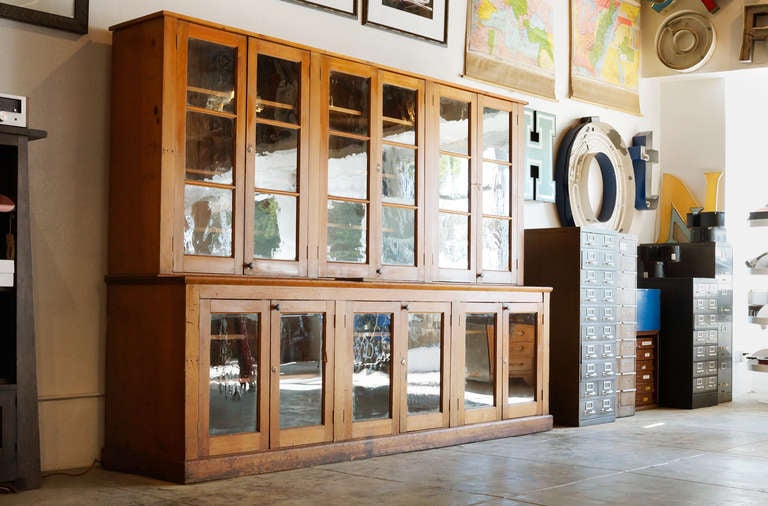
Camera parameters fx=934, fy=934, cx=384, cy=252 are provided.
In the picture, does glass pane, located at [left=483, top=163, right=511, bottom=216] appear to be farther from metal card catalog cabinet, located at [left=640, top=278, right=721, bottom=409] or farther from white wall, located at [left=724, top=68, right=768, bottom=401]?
white wall, located at [left=724, top=68, right=768, bottom=401]

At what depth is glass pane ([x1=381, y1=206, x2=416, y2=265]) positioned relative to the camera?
539 cm

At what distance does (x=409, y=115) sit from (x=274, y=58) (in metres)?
1.04

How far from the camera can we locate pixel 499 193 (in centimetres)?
613

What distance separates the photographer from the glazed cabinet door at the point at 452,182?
568 centimetres

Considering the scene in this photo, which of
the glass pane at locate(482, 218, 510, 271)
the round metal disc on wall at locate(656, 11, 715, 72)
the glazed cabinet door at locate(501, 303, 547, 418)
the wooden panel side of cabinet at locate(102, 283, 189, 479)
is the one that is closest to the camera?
the wooden panel side of cabinet at locate(102, 283, 189, 479)

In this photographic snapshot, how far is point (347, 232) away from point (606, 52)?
3.90 metres

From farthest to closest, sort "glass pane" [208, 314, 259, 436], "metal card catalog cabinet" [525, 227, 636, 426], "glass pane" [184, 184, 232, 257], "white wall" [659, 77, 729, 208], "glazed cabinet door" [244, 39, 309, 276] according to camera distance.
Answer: "white wall" [659, 77, 729, 208]
"metal card catalog cabinet" [525, 227, 636, 426]
"glazed cabinet door" [244, 39, 309, 276]
"glass pane" [184, 184, 232, 257]
"glass pane" [208, 314, 259, 436]

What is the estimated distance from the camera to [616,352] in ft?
22.5

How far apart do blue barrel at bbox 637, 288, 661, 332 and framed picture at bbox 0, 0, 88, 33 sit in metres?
4.80

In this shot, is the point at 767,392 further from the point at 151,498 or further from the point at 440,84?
the point at 151,498

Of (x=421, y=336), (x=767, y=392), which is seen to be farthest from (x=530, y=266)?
(x=767, y=392)

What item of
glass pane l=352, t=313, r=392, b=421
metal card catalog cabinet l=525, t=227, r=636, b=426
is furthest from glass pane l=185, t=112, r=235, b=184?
metal card catalog cabinet l=525, t=227, r=636, b=426

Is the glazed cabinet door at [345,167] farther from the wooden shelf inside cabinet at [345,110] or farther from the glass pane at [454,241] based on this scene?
the glass pane at [454,241]

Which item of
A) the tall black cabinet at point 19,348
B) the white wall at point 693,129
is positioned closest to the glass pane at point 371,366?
the tall black cabinet at point 19,348
